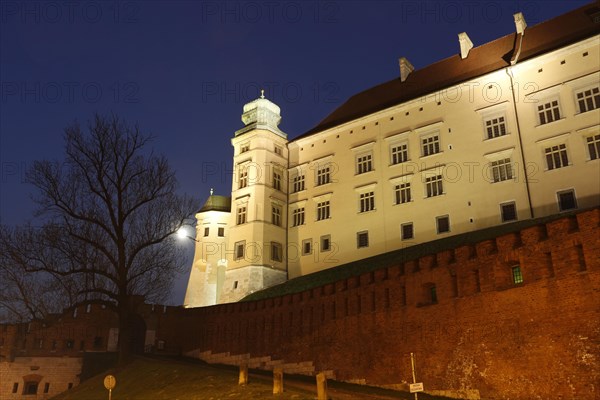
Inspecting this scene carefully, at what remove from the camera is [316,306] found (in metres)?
24.2

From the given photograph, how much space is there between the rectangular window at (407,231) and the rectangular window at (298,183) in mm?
9059

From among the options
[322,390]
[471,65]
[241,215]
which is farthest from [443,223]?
[322,390]

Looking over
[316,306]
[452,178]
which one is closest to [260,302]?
[316,306]

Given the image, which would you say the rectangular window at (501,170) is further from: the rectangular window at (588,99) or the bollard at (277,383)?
the bollard at (277,383)

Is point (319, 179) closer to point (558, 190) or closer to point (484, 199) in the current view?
point (484, 199)

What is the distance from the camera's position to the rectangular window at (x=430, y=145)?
3316cm

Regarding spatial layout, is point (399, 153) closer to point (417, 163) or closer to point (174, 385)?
point (417, 163)

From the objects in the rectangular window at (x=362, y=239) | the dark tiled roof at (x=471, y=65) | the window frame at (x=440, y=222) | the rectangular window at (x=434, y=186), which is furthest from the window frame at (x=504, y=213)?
the rectangular window at (x=362, y=239)

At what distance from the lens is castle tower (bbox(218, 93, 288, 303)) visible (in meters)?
36.7

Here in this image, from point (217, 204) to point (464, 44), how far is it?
21044mm

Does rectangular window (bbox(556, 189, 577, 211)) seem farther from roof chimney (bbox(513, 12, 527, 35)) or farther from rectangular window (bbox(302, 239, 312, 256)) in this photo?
rectangular window (bbox(302, 239, 312, 256))

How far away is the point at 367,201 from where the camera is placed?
35.2 metres

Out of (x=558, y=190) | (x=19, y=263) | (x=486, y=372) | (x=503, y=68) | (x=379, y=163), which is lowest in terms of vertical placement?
(x=486, y=372)

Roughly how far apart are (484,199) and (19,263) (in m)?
23.0
